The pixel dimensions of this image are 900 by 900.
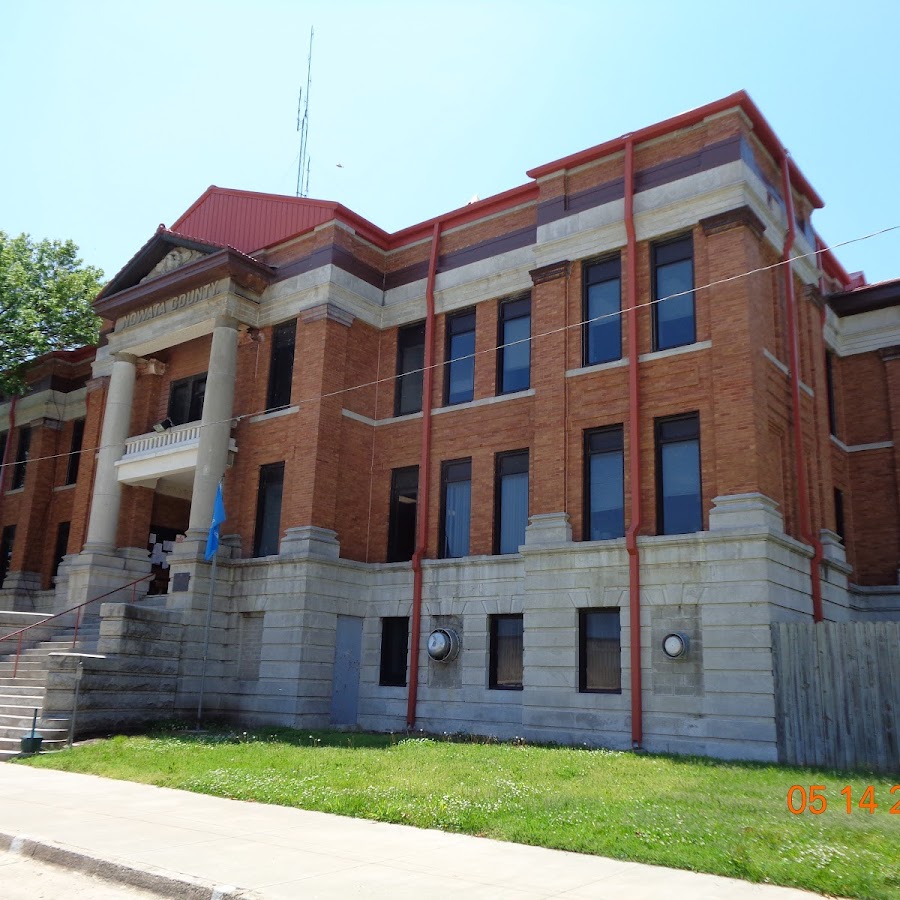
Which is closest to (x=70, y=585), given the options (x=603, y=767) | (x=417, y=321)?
(x=417, y=321)

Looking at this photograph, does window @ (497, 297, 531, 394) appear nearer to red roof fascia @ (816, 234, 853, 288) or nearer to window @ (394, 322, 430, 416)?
window @ (394, 322, 430, 416)

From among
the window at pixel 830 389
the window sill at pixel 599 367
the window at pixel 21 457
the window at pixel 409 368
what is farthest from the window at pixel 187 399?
the window at pixel 830 389

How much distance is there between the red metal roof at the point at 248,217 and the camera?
82.0 feet

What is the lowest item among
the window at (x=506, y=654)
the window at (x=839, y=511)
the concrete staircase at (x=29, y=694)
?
the concrete staircase at (x=29, y=694)

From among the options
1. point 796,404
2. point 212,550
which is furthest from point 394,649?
point 796,404

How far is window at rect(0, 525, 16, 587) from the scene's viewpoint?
32.3 metres

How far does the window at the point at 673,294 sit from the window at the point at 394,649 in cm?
902

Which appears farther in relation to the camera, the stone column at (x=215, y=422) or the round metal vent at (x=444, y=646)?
the stone column at (x=215, y=422)

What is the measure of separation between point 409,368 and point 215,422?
5197 mm

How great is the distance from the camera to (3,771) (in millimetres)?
14758

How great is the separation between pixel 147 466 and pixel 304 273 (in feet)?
22.6

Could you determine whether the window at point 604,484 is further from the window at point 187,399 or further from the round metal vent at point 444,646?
the window at point 187,399

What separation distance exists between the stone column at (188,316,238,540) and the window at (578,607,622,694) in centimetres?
978
